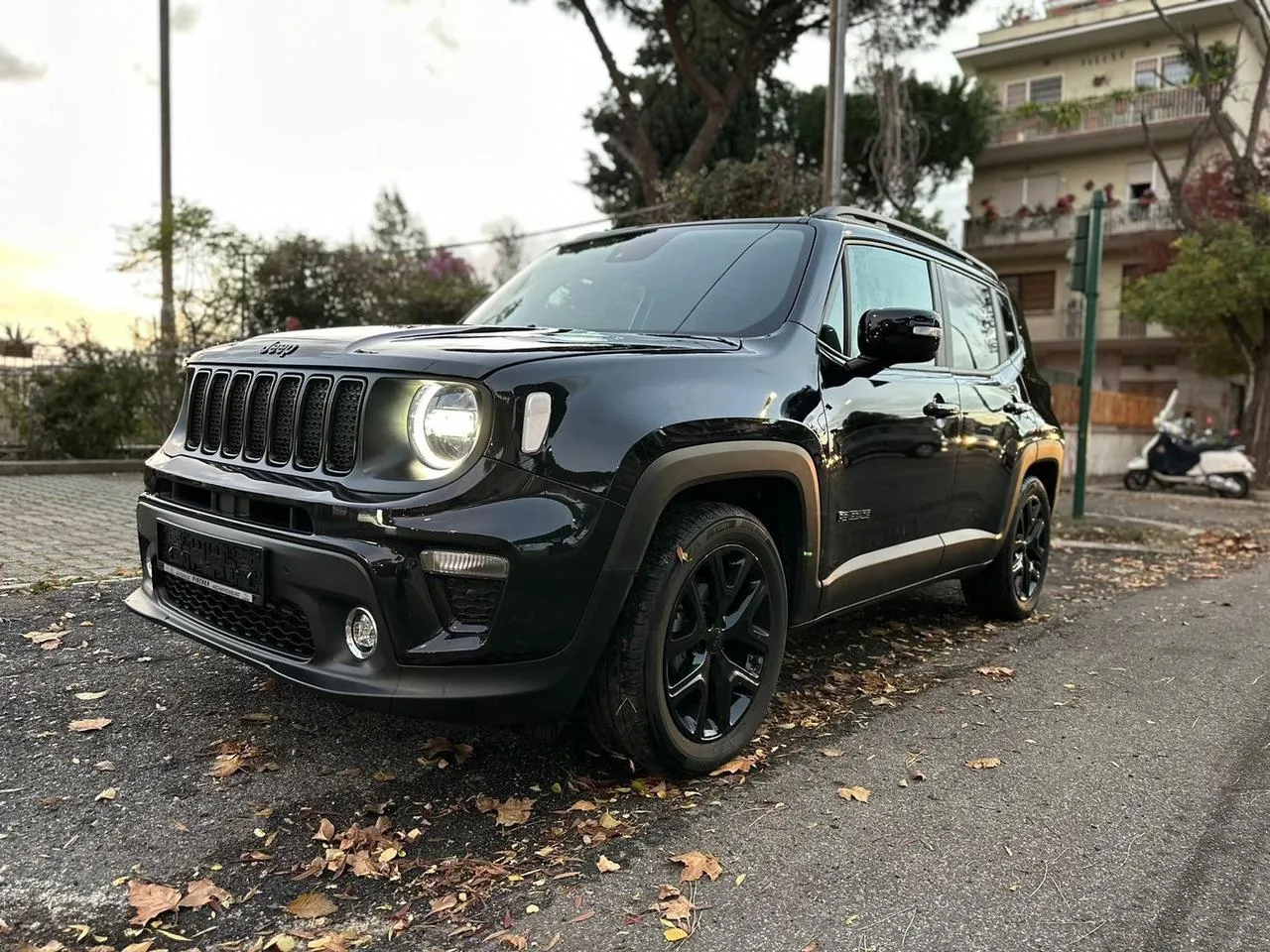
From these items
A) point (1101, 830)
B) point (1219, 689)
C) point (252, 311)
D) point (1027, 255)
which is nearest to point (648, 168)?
point (252, 311)

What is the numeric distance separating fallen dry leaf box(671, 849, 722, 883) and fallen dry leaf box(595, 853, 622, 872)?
0.49 feet

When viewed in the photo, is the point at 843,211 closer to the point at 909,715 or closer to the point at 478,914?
the point at 909,715

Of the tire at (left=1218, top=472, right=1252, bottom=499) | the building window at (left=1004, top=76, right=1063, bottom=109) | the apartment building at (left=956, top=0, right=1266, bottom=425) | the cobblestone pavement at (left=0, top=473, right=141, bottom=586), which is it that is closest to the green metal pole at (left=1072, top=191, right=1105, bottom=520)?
the tire at (left=1218, top=472, right=1252, bottom=499)

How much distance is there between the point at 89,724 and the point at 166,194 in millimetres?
12205

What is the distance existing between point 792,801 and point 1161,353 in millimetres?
30735

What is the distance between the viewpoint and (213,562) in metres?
2.82

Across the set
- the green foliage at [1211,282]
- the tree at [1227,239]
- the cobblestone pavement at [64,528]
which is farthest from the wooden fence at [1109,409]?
the cobblestone pavement at [64,528]

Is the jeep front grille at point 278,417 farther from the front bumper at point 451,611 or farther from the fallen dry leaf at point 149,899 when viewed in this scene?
the fallen dry leaf at point 149,899

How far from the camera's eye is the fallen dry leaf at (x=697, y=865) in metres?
2.51

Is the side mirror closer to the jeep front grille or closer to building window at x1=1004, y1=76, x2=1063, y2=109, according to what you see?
the jeep front grille

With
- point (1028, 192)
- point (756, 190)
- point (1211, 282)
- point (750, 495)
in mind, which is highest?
point (1028, 192)

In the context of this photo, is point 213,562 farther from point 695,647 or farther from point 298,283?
point 298,283

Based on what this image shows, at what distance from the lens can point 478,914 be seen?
7.58ft

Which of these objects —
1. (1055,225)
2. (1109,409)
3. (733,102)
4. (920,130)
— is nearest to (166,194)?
(733,102)
